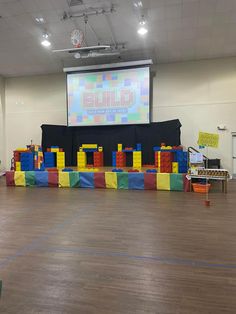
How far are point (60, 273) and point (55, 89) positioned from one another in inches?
362

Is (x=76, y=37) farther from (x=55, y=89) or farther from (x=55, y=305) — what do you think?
(x=55, y=305)

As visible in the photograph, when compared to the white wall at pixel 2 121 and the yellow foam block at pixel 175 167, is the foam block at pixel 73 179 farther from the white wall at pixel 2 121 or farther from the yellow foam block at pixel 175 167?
the white wall at pixel 2 121

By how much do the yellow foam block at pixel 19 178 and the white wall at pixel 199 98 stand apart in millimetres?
5273

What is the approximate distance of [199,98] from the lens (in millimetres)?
9086

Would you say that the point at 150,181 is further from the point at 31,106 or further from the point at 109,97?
the point at 31,106

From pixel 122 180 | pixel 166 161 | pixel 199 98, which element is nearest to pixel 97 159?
pixel 122 180

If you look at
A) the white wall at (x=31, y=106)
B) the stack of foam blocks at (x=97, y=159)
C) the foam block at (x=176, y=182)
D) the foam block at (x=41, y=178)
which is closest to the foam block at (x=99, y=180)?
the foam block at (x=41, y=178)

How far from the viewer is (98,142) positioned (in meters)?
9.77

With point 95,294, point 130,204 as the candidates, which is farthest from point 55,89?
point 95,294

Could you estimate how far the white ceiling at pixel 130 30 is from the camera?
18.7 ft

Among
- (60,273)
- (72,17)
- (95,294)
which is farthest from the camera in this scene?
(72,17)

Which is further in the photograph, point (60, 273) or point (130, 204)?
point (130, 204)

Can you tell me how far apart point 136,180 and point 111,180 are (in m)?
0.69

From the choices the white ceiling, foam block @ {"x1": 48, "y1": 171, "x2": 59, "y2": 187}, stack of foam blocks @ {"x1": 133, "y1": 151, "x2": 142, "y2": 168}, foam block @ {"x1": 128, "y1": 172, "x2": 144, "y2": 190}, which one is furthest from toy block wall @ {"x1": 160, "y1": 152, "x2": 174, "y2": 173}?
the white ceiling
